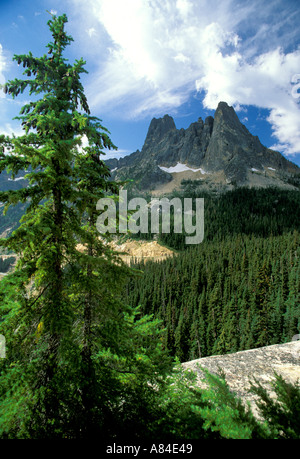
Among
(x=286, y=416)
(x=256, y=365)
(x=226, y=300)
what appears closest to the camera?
(x=286, y=416)

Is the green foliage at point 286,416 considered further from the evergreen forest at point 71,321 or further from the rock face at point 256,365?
the rock face at point 256,365

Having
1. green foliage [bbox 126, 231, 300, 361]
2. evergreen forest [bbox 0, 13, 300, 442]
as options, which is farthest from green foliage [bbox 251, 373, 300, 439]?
green foliage [bbox 126, 231, 300, 361]

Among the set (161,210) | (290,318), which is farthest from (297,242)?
(161,210)

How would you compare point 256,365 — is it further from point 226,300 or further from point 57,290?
point 226,300

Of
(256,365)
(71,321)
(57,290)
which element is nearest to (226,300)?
(256,365)

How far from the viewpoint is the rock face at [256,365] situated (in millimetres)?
11102

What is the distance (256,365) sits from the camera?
12.3m

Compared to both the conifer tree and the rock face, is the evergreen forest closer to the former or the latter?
the conifer tree

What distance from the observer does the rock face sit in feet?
36.4

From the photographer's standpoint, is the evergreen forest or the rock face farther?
the rock face

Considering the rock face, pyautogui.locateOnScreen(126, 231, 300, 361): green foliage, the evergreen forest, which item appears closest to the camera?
the evergreen forest

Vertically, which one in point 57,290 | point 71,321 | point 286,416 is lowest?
point 286,416

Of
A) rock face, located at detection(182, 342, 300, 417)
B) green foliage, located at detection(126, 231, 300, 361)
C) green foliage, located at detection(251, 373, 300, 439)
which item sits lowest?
green foliage, located at detection(126, 231, 300, 361)

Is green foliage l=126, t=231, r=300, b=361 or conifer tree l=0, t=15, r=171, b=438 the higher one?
conifer tree l=0, t=15, r=171, b=438
